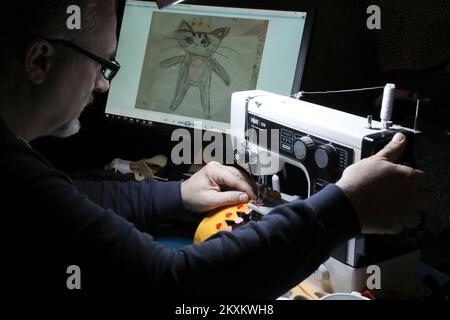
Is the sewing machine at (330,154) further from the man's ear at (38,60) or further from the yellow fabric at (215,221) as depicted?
the man's ear at (38,60)

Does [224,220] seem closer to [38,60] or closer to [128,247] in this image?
[128,247]

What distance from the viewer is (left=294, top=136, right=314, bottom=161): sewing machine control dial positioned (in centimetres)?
93

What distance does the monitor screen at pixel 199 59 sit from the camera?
4.48 ft

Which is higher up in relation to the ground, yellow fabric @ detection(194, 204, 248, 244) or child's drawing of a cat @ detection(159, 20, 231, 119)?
child's drawing of a cat @ detection(159, 20, 231, 119)

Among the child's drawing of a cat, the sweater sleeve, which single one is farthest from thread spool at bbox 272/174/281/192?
the child's drawing of a cat

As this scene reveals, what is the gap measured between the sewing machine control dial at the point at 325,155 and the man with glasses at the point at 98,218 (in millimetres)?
92

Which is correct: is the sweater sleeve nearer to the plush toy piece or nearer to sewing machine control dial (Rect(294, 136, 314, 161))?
the plush toy piece

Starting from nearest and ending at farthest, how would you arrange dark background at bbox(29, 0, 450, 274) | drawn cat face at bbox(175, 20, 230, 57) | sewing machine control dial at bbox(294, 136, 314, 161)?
sewing machine control dial at bbox(294, 136, 314, 161)
dark background at bbox(29, 0, 450, 274)
drawn cat face at bbox(175, 20, 230, 57)

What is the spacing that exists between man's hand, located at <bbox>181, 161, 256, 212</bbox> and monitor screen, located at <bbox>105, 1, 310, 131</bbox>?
0.30 metres

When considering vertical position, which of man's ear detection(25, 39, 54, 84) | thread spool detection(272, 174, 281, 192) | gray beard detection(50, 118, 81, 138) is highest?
man's ear detection(25, 39, 54, 84)

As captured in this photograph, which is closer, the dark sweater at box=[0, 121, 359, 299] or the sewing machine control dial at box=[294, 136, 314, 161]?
the dark sweater at box=[0, 121, 359, 299]

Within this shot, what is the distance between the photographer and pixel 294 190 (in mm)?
1144

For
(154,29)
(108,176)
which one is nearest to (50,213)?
(108,176)

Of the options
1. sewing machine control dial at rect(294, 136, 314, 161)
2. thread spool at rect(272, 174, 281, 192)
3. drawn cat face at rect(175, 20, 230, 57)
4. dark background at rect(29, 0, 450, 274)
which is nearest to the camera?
sewing machine control dial at rect(294, 136, 314, 161)
